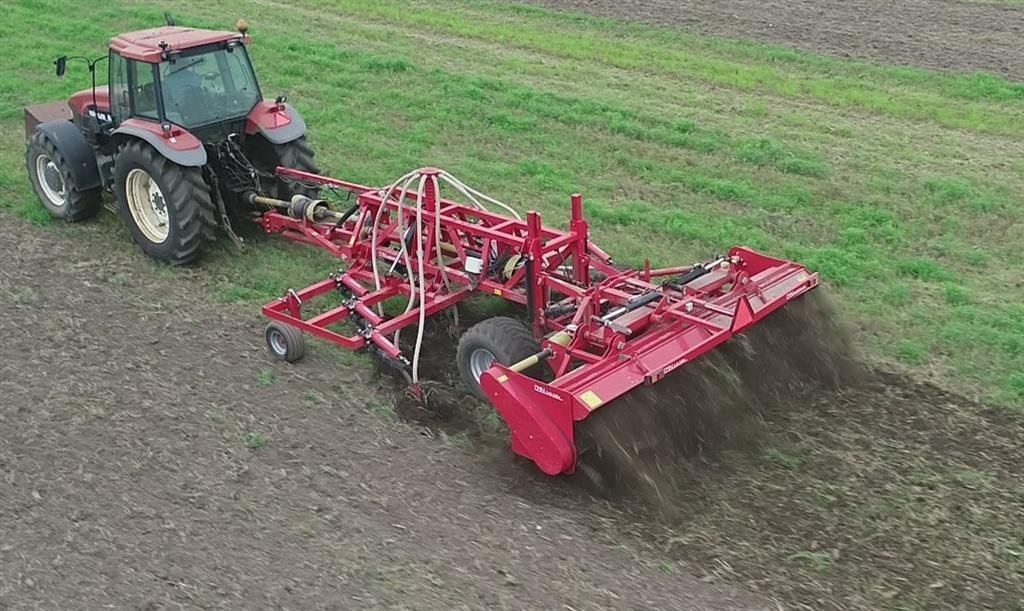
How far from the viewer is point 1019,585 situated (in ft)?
16.0

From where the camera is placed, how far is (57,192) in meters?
9.41

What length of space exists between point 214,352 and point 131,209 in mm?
2017

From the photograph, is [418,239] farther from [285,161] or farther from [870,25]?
[870,25]

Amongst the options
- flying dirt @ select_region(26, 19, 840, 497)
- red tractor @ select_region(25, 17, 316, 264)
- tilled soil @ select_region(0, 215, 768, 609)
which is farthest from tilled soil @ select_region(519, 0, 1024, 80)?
tilled soil @ select_region(0, 215, 768, 609)

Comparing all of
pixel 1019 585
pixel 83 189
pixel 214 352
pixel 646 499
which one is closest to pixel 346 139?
pixel 83 189

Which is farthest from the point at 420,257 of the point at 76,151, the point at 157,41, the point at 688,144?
the point at 688,144

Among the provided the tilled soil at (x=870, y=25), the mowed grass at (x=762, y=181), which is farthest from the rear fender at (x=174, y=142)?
the tilled soil at (x=870, y=25)

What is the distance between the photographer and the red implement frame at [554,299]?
5.56 m

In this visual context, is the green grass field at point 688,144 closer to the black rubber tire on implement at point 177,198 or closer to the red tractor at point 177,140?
the black rubber tire on implement at point 177,198

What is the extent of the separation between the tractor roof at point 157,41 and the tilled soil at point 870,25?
9.43m

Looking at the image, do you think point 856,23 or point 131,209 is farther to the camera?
point 856,23

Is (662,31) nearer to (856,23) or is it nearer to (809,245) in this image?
(856,23)

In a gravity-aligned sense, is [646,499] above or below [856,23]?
below

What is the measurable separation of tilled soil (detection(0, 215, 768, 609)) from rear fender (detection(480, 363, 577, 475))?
0.66 feet
